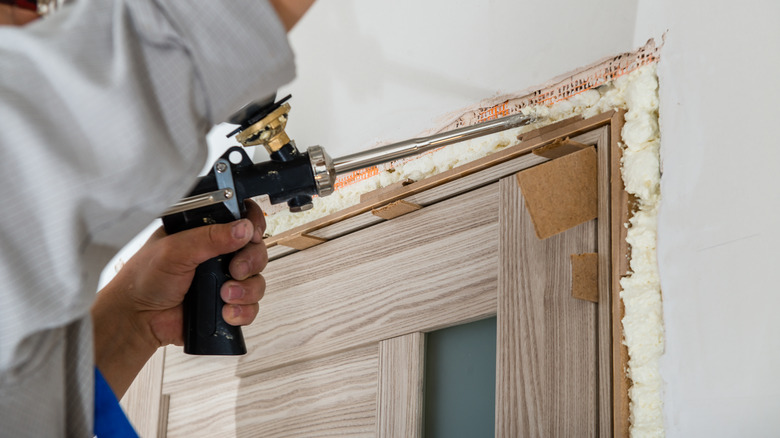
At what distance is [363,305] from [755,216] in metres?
0.51

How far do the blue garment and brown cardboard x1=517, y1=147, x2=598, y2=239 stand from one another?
434 mm

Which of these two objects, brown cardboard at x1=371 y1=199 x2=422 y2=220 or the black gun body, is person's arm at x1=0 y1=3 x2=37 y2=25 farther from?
brown cardboard at x1=371 y1=199 x2=422 y2=220

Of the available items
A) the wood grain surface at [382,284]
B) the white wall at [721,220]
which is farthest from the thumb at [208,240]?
the white wall at [721,220]

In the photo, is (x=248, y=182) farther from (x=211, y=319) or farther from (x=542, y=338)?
(x=542, y=338)

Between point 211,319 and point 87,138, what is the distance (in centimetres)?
50

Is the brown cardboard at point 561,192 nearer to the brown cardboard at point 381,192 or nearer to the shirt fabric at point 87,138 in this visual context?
the brown cardboard at point 381,192

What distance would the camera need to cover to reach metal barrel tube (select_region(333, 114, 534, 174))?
0.68 m

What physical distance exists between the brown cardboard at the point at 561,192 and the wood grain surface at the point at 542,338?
0.02 m

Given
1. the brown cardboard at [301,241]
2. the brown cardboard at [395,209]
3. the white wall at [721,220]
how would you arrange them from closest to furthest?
the white wall at [721,220]
the brown cardboard at [395,209]
the brown cardboard at [301,241]

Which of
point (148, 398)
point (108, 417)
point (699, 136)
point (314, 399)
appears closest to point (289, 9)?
point (108, 417)

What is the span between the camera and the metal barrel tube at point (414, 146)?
676mm

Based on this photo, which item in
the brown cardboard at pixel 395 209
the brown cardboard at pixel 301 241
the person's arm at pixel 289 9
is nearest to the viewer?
the person's arm at pixel 289 9

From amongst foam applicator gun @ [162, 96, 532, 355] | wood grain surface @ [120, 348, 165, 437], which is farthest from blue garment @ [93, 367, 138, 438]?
wood grain surface @ [120, 348, 165, 437]

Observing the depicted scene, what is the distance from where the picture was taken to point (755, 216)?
508 millimetres
